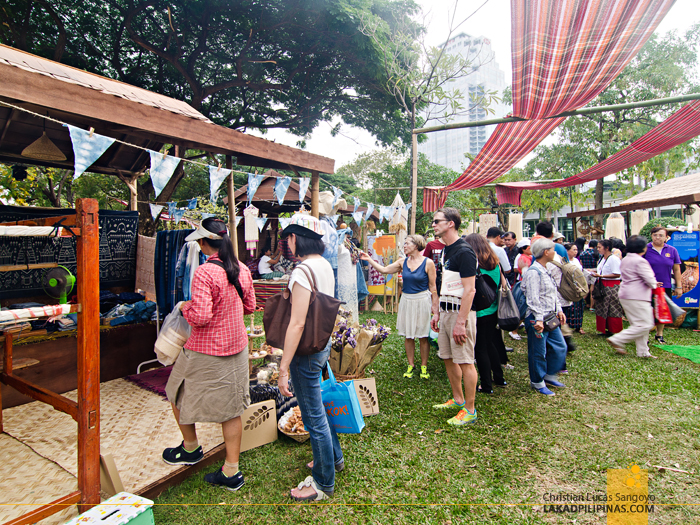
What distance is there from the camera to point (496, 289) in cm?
393

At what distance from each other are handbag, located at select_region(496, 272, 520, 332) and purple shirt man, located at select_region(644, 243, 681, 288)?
366 cm

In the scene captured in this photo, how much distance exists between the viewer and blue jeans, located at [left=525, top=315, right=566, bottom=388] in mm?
4059

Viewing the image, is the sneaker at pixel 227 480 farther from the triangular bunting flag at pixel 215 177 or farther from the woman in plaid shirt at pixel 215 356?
the triangular bunting flag at pixel 215 177

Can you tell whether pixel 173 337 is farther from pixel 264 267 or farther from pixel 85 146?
pixel 264 267

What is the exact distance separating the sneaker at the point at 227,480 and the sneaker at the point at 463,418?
1.98 meters

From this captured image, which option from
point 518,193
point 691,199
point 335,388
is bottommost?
point 335,388

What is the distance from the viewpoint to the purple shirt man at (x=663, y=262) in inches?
236

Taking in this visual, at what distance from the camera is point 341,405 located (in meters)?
3.09

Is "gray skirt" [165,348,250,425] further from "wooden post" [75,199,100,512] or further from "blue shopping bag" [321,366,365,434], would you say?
"blue shopping bag" [321,366,365,434]

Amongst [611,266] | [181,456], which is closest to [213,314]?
[181,456]

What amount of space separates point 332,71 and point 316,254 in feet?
37.7

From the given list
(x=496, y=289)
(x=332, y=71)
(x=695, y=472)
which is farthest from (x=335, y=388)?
(x=332, y=71)

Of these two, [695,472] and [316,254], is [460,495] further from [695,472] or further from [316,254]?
[316,254]

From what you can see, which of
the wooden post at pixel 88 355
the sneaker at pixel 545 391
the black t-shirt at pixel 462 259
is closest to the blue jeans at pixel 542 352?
the sneaker at pixel 545 391
